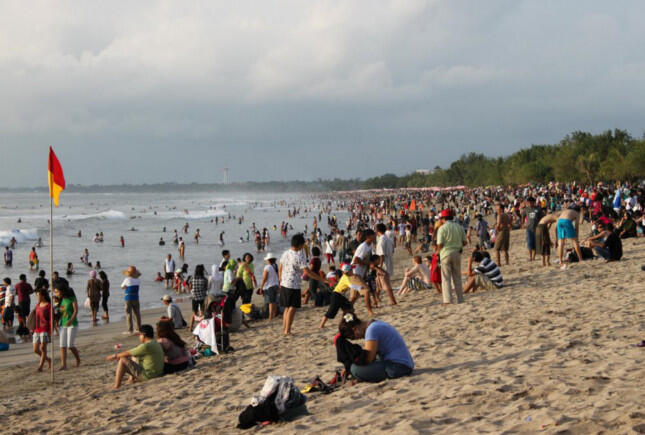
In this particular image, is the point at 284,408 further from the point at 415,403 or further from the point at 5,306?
the point at 5,306

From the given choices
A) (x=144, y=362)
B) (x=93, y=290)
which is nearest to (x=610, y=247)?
(x=144, y=362)

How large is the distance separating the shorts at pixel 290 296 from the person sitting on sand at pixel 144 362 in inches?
84.8

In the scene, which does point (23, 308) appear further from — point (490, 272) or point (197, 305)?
point (490, 272)

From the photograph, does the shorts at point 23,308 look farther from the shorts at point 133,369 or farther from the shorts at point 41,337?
the shorts at point 133,369

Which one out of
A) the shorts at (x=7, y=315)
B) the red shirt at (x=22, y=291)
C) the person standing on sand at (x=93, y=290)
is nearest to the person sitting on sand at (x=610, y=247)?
the person standing on sand at (x=93, y=290)

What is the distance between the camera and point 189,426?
209 inches

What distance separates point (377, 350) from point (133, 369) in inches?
145

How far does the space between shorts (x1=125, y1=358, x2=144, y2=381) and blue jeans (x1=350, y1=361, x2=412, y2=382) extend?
11.0 ft

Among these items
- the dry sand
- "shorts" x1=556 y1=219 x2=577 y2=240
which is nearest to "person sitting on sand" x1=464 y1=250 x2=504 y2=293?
the dry sand

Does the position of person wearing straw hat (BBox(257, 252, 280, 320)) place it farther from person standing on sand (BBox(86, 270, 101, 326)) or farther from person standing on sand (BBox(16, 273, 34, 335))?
person standing on sand (BBox(16, 273, 34, 335))

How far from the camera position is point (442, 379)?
5.42m

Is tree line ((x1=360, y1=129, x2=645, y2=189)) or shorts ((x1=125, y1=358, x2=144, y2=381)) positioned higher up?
tree line ((x1=360, y1=129, x2=645, y2=189))

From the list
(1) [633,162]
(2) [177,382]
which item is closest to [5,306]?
(2) [177,382]

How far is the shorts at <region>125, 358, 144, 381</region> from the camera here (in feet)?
23.9
